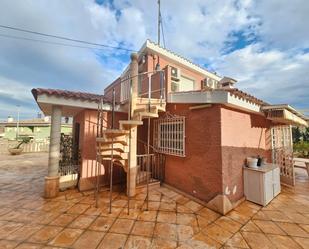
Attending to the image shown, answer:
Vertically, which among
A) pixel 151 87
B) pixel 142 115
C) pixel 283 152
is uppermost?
pixel 151 87

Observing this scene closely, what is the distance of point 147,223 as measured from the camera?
3.79 meters

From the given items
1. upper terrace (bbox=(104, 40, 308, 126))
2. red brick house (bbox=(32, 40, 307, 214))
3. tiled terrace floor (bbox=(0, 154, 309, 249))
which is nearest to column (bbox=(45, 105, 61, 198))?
red brick house (bbox=(32, 40, 307, 214))

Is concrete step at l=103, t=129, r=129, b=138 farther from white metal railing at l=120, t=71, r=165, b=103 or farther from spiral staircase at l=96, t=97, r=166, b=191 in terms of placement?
white metal railing at l=120, t=71, r=165, b=103

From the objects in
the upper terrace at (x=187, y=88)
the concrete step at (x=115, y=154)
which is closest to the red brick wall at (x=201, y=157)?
the upper terrace at (x=187, y=88)

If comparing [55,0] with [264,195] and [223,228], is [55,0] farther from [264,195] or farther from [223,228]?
[264,195]

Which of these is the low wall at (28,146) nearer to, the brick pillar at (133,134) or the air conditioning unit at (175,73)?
the brick pillar at (133,134)

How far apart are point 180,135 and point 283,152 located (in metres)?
5.70

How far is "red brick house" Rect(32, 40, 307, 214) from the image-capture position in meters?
4.67

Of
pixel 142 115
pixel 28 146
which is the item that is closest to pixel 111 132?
pixel 142 115

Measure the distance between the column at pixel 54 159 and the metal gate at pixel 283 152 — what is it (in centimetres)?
945

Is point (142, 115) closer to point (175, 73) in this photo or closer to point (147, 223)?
point (175, 73)

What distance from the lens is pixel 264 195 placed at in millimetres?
4805

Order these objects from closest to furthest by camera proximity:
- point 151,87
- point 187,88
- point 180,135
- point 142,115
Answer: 1. point 142,115
2. point 180,135
3. point 151,87
4. point 187,88

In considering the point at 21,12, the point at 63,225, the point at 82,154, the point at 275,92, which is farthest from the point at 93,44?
the point at 275,92
